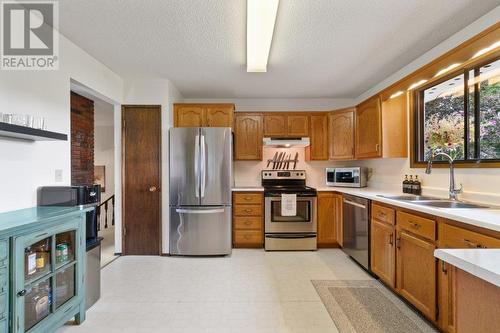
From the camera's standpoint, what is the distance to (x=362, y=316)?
205 centimetres

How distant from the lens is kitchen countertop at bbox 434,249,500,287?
0.68 m

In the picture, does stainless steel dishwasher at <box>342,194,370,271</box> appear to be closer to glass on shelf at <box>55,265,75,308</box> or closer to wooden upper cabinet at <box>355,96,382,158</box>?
wooden upper cabinet at <box>355,96,382,158</box>

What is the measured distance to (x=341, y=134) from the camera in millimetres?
3973

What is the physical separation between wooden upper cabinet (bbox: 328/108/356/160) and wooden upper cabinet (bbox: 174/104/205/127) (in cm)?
209

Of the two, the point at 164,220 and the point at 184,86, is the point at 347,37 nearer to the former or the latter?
the point at 184,86

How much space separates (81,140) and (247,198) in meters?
2.74

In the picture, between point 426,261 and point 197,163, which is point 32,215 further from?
point 426,261

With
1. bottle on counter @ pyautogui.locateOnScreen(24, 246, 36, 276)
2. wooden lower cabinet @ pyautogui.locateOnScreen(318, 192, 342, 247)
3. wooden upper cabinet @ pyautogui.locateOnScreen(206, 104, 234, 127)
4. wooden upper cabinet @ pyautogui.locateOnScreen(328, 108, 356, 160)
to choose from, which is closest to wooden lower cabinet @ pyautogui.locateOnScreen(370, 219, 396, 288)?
wooden lower cabinet @ pyautogui.locateOnScreen(318, 192, 342, 247)

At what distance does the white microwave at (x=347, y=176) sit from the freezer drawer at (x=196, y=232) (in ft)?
6.63

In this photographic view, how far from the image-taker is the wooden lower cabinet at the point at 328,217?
3.76 meters

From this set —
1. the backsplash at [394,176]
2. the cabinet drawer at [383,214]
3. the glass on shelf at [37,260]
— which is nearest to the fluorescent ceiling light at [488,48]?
the backsplash at [394,176]

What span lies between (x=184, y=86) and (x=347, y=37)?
239cm

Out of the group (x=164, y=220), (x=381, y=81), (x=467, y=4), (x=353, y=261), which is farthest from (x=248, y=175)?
(x=467, y=4)

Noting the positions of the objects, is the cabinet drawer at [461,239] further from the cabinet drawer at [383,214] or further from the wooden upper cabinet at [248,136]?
the wooden upper cabinet at [248,136]
